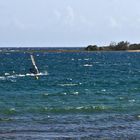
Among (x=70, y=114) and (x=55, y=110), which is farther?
(x=55, y=110)

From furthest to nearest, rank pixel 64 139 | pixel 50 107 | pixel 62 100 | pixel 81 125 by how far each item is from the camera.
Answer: pixel 62 100, pixel 50 107, pixel 81 125, pixel 64 139

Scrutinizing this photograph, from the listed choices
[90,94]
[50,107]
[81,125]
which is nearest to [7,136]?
[81,125]

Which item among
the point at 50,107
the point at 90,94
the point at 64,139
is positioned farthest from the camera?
the point at 90,94

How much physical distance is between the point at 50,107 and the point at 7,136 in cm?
1215

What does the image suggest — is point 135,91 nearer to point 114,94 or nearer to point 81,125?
point 114,94

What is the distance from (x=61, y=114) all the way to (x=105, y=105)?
17.6 feet

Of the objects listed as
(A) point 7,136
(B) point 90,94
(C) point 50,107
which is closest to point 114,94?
(B) point 90,94

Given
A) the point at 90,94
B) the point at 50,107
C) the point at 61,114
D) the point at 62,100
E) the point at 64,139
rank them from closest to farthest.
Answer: the point at 64,139, the point at 61,114, the point at 50,107, the point at 62,100, the point at 90,94

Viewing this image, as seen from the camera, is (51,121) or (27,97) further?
(27,97)

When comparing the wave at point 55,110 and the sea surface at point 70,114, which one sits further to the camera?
the wave at point 55,110

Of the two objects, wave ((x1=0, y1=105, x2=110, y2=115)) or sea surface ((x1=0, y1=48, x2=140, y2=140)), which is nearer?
sea surface ((x1=0, y1=48, x2=140, y2=140))

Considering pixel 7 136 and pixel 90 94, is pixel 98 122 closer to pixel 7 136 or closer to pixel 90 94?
pixel 7 136

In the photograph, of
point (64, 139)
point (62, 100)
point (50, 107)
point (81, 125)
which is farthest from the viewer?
point (62, 100)

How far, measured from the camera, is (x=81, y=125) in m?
27.8
